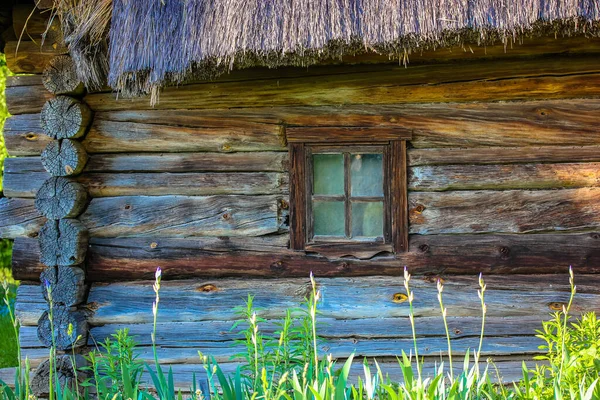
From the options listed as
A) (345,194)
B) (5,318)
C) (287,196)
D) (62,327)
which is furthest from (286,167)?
(5,318)

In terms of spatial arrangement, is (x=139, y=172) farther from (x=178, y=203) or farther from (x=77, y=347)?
(x=77, y=347)

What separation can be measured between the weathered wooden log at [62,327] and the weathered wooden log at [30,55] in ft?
5.20

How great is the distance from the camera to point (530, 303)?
4504 mm

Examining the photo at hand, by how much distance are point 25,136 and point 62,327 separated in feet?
4.30

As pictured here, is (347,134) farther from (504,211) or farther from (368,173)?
(504,211)

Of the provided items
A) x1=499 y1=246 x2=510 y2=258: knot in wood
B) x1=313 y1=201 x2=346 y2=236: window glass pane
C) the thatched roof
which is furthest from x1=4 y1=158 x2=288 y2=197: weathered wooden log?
x1=499 y1=246 x2=510 y2=258: knot in wood

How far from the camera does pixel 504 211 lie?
4.50 meters

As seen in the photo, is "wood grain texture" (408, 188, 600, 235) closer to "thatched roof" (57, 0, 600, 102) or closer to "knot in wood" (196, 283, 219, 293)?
"thatched roof" (57, 0, 600, 102)

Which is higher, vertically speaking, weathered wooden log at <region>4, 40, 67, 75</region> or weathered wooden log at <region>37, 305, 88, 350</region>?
weathered wooden log at <region>4, 40, 67, 75</region>

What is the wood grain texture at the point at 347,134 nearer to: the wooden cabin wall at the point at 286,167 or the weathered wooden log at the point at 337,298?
the wooden cabin wall at the point at 286,167

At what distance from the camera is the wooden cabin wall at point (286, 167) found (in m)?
4.47

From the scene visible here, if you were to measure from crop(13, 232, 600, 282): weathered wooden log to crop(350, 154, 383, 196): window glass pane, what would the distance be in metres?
0.40

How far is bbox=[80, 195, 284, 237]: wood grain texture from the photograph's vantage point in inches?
183

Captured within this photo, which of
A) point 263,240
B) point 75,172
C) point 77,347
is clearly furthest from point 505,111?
point 77,347
